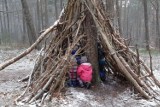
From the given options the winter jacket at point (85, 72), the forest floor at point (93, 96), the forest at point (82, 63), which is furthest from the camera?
the winter jacket at point (85, 72)

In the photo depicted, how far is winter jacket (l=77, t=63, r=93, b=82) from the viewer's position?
749 centimetres

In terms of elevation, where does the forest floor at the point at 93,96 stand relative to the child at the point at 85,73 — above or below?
below

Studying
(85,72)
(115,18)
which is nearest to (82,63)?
(85,72)

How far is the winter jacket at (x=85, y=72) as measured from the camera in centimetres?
749

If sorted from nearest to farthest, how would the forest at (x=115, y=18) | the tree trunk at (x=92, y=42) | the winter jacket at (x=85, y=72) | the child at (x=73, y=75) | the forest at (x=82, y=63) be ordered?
1. the forest at (x=82, y=63)
2. the winter jacket at (x=85, y=72)
3. the child at (x=73, y=75)
4. the tree trunk at (x=92, y=42)
5. the forest at (x=115, y=18)

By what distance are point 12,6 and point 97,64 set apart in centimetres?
4207

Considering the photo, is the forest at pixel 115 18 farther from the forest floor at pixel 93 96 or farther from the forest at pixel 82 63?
the forest floor at pixel 93 96

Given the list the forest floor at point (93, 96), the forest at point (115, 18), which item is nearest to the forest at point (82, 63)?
the forest floor at point (93, 96)

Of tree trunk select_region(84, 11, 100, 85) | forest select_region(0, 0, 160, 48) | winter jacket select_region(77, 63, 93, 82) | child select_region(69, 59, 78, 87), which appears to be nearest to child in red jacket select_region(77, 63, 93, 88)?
winter jacket select_region(77, 63, 93, 82)

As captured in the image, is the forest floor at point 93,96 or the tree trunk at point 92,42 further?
the tree trunk at point 92,42

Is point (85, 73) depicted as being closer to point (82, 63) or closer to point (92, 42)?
point (82, 63)

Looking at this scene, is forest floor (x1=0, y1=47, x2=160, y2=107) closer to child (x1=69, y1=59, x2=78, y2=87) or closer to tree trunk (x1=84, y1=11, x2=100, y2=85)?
child (x1=69, y1=59, x2=78, y2=87)

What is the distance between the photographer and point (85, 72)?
7480 mm

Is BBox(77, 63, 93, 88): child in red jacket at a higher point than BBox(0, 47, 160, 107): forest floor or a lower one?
higher
